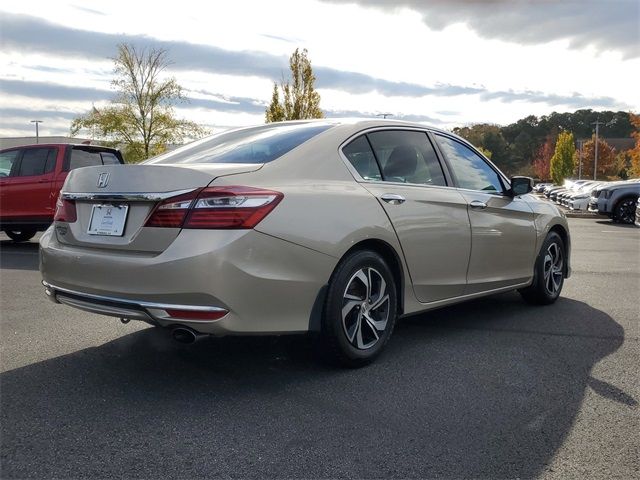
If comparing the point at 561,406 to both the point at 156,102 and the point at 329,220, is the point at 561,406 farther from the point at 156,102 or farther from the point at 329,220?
the point at 156,102

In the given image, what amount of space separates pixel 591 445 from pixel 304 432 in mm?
1334

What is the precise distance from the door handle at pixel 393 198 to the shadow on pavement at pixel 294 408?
3.44ft

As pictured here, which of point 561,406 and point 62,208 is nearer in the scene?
point 561,406

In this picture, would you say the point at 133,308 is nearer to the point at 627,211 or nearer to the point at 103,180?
the point at 103,180

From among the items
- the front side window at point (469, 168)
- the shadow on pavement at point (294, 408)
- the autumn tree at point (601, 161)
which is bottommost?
the shadow on pavement at point (294, 408)

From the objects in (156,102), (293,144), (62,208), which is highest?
(156,102)

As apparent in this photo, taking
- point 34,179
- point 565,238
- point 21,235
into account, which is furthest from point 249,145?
point 21,235

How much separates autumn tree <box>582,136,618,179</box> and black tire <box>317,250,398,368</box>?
8598cm

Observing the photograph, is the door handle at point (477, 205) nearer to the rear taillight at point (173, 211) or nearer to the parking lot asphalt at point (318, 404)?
the parking lot asphalt at point (318, 404)

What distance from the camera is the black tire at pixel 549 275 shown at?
19.5ft

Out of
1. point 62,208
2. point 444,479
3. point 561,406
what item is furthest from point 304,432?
point 62,208

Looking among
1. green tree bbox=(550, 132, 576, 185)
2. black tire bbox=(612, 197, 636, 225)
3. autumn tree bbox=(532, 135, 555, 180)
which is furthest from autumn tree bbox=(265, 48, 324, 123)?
A: autumn tree bbox=(532, 135, 555, 180)

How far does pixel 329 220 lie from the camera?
12.0 ft

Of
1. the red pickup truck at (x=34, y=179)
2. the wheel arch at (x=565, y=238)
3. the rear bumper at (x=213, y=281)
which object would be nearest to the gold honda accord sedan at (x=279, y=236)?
the rear bumper at (x=213, y=281)
